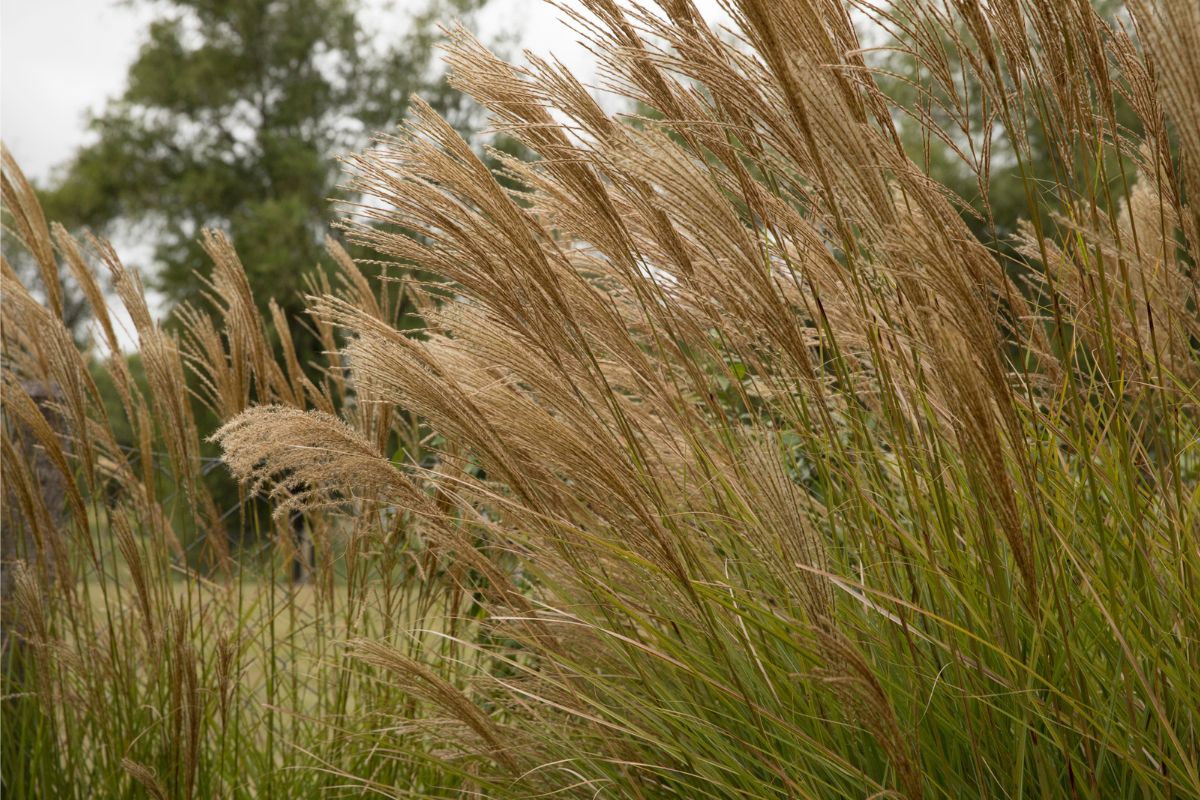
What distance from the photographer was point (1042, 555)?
4.63ft

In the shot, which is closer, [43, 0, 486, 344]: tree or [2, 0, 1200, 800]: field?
[2, 0, 1200, 800]: field

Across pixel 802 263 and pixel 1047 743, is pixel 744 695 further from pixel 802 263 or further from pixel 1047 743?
pixel 802 263

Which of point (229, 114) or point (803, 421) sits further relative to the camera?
point (229, 114)

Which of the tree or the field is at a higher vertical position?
the tree

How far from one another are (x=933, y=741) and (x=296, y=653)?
1.96 meters

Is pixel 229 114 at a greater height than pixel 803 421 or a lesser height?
greater

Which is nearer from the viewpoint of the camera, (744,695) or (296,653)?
(744,695)

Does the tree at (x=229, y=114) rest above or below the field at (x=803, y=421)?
above

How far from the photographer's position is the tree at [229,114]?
2106cm

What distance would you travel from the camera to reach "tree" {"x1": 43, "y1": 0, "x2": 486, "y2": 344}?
829 inches

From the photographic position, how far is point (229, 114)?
72.0 ft

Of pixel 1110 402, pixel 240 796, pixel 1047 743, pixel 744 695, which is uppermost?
pixel 1110 402

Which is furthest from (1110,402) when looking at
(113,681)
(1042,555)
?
(113,681)

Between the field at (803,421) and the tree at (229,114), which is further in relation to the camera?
the tree at (229,114)
